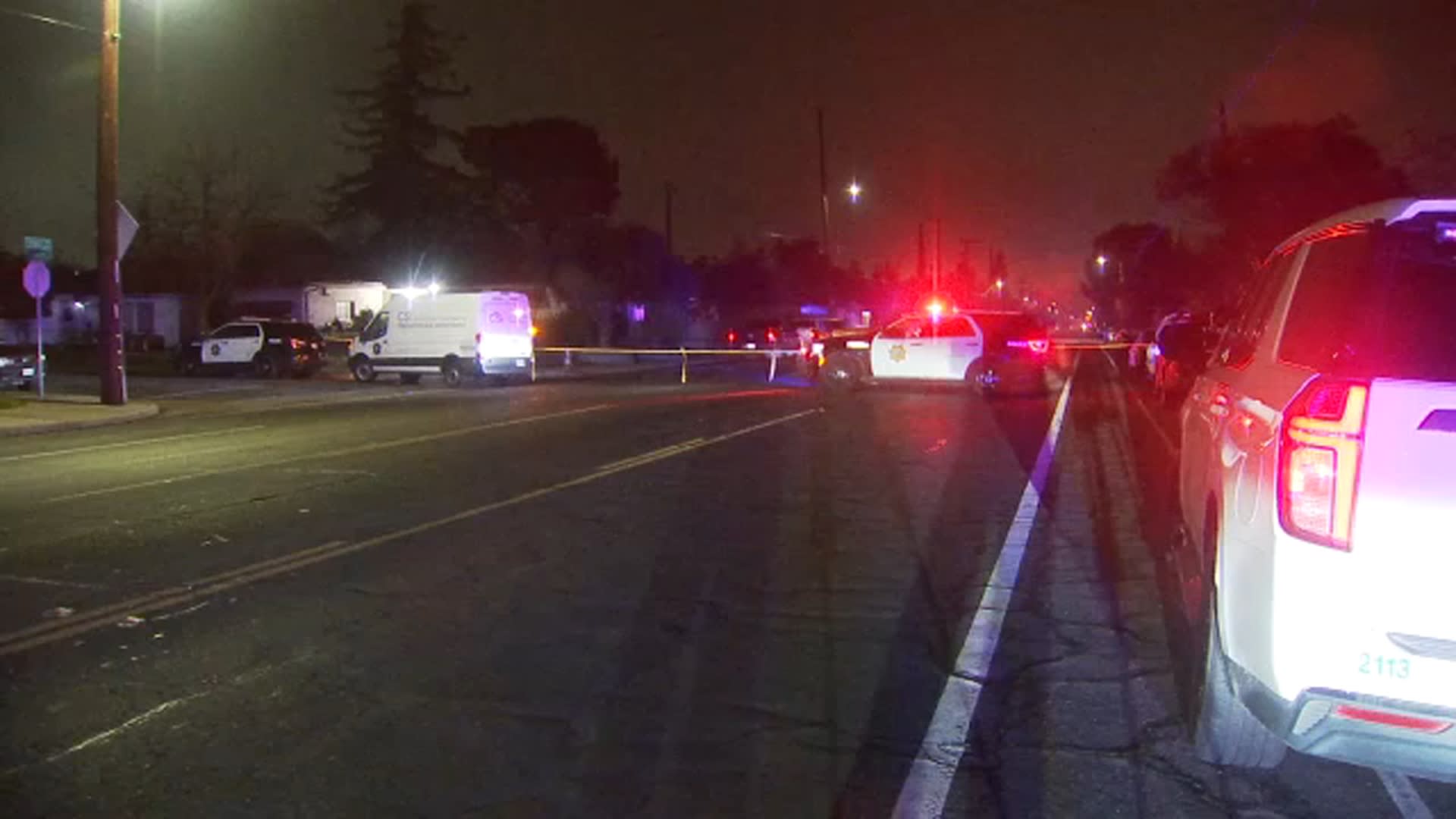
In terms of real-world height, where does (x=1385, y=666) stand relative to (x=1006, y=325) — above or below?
below

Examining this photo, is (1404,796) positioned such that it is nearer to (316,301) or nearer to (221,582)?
(221,582)

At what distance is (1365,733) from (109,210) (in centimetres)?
2552

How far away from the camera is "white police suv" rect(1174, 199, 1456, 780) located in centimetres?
348

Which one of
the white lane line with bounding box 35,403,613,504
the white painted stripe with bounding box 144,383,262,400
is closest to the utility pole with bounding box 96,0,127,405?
the white painted stripe with bounding box 144,383,262,400

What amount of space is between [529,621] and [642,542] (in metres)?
2.32

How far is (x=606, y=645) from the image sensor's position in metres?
6.57

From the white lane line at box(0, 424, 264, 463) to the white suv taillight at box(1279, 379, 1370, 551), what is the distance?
51.1 feet

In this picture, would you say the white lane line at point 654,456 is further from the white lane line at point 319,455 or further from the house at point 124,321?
the house at point 124,321

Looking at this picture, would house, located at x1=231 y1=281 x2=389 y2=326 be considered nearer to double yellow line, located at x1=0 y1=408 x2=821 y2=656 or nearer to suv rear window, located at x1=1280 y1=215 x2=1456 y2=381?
double yellow line, located at x1=0 y1=408 x2=821 y2=656

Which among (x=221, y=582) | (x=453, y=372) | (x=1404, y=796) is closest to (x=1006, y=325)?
(x=453, y=372)

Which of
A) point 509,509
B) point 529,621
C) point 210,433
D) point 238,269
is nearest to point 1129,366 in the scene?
point 210,433

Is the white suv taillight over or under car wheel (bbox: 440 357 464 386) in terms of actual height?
over

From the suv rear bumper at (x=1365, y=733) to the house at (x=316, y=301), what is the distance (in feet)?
164

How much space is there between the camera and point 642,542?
9.30 m
